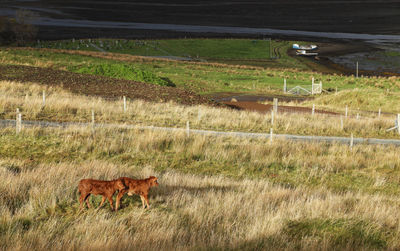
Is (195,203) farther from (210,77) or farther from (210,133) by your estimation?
(210,77)

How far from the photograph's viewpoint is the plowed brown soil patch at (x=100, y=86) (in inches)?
1561

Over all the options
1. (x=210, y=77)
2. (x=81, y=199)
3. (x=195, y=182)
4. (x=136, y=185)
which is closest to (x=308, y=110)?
(x=210, y=77)

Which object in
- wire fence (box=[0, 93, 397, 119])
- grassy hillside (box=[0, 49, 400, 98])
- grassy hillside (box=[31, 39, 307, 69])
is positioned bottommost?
wire fence (box=[0, 93, 397, 119])

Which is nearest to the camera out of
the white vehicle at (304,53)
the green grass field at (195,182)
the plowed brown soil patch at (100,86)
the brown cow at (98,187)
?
the green grass field at (195,182)

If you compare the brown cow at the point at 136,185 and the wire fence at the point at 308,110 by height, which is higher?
the wire fence at the point at 308,110

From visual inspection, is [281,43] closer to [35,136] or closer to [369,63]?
[369,63]

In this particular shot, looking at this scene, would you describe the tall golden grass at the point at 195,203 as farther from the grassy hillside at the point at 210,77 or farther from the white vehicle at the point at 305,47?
the white vehicle at the point at 305,47

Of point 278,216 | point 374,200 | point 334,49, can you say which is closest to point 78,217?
point 278,216

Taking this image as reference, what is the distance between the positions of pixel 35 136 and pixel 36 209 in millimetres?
10400

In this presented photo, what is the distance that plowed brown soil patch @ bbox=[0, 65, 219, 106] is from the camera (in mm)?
39656

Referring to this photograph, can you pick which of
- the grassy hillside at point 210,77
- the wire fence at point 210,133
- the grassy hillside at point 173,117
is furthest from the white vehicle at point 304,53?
the wire fence at point 210,133

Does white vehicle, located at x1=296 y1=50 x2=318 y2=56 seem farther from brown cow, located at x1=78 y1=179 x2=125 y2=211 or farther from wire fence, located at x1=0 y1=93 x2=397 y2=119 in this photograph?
brown cow, located at x1=78 y1=179 x2=125 y2=211

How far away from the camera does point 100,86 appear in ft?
139

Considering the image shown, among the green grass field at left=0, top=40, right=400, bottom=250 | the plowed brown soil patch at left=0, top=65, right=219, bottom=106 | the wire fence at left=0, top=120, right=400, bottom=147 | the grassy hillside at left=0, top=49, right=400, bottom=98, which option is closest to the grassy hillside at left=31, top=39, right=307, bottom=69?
the grassy hillside at left=0, top=49, right=400, bottom=98
